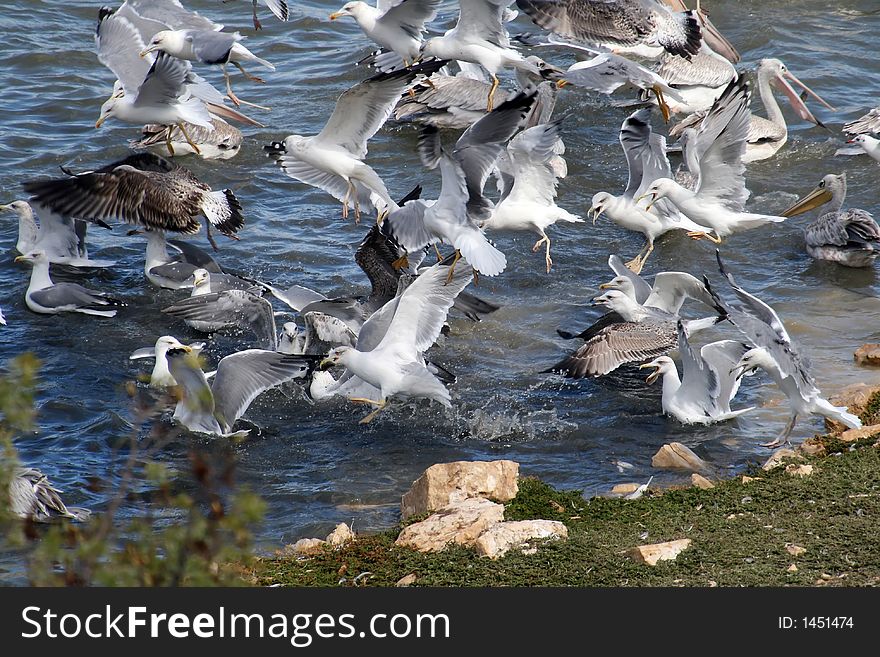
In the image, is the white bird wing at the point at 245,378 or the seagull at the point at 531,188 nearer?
the white bird wing at the point at 245,378

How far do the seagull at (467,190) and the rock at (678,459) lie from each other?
5.85ft

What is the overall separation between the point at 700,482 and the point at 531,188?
3.92 meters

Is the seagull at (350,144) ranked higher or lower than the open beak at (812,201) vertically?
higher

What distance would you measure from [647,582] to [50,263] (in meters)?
7.12

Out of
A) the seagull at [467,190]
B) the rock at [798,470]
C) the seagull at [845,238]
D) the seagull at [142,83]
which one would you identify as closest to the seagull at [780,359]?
the rock at [798,470]

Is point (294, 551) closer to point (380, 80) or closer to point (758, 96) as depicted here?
point (380, 80)

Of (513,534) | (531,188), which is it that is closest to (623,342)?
(531,188)

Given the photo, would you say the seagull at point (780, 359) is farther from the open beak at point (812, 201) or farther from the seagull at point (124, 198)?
the seagull at point (124, 198)

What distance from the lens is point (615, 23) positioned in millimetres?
11430

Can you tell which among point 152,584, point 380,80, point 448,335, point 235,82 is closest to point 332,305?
point 448,335

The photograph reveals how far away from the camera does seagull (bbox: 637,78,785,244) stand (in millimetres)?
9297

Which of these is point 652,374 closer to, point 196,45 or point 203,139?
point 196,45

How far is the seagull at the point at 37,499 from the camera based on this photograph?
645 centimetres

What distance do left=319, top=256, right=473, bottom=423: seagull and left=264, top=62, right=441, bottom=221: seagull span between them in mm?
1503
